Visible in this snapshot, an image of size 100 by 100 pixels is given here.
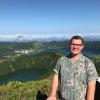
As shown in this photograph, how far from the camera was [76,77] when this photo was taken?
6.03 m

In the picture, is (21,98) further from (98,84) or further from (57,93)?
(57,93)

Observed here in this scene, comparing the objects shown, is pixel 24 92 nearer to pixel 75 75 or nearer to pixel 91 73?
pixel 75 75

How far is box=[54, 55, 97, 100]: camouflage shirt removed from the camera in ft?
19.4

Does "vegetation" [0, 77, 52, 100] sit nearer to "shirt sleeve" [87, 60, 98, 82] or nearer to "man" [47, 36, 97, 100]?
"man" [47, 36, 97, 100]

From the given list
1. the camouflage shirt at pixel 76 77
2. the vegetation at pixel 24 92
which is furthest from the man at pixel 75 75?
the vegetation at pixel 24 92

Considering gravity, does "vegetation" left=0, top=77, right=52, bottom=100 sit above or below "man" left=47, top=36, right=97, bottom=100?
below

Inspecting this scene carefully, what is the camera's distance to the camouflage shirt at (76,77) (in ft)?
19.4

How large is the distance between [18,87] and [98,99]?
577cm

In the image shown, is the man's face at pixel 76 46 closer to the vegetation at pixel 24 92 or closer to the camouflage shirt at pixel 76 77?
the camouflage shirt at pixel 76 77

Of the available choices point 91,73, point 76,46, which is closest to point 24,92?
point 76,46

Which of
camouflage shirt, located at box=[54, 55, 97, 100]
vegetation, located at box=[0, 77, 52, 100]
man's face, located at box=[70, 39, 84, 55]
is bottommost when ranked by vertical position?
vegetation, located at box=[0, 77, 52, 100]

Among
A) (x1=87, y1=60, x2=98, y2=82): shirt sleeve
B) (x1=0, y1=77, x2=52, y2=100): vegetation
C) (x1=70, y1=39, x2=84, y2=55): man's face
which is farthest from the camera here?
(x1=0, y1=77, x2=52, y2=100): vegetation

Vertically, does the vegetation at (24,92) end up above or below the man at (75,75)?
below

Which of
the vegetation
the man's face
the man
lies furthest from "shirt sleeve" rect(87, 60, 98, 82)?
the vegetation
